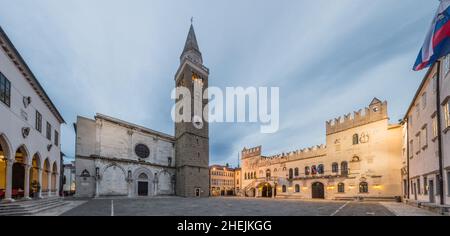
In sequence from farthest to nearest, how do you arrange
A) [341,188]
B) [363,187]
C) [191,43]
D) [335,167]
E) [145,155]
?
[191,43] < [145,155] < [335,167] < [341,188] < [363,187]

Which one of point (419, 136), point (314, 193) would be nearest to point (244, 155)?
point (314, 193)

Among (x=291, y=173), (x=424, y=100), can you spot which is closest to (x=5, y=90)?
(x=424, y=100)

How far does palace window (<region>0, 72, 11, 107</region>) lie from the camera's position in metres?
12.9

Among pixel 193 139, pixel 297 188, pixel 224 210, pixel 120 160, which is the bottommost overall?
pixel 297 188

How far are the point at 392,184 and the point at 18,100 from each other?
36.1m

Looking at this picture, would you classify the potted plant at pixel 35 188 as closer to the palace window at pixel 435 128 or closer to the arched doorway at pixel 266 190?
the palace window at pixel 435 128

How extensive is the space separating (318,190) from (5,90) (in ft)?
125

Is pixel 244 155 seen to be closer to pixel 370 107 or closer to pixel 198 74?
pixel 198 74

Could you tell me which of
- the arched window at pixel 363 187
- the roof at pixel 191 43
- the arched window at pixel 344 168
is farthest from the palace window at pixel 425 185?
the roof at pixel 191 43

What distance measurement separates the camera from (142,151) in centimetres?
4356

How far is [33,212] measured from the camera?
1335 centimetres

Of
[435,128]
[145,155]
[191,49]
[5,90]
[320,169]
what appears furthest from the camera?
[191,49]

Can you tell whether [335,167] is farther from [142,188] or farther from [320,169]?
[142,188]

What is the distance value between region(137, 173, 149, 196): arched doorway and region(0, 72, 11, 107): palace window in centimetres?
2977
